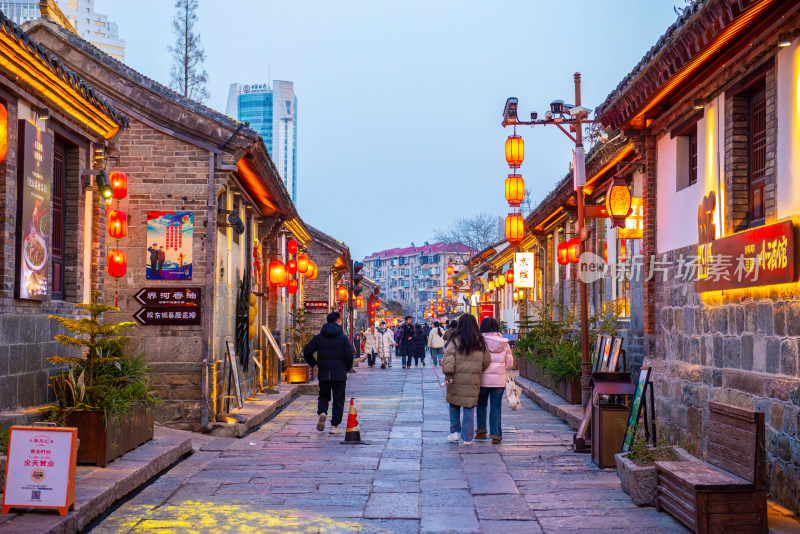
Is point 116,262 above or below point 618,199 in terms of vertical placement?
below

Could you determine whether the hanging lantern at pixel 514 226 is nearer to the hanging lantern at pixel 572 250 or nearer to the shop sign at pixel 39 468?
the hanging lantern at pixel 572 250

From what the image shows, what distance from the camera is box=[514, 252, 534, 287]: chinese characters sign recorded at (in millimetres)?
26125

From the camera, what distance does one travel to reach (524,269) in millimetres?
26172

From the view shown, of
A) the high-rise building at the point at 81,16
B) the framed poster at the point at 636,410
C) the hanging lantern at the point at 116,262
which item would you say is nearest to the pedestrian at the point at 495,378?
the framed poster at the point at 636,410

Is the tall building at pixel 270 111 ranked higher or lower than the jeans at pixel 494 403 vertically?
higher

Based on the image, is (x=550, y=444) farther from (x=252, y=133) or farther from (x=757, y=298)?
(x=252, y=133)

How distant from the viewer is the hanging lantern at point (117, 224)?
11961mm

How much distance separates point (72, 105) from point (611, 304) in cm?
992

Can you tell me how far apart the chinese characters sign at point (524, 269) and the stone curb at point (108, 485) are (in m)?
16.0

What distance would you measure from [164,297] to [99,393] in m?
4.11

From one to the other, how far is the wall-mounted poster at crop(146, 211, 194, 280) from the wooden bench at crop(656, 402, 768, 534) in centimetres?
831

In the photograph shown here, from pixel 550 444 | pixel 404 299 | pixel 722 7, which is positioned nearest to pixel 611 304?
pixel 550 444

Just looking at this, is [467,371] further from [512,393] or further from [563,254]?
[563,254]

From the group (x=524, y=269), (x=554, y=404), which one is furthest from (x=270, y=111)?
(x=554, y=404)
